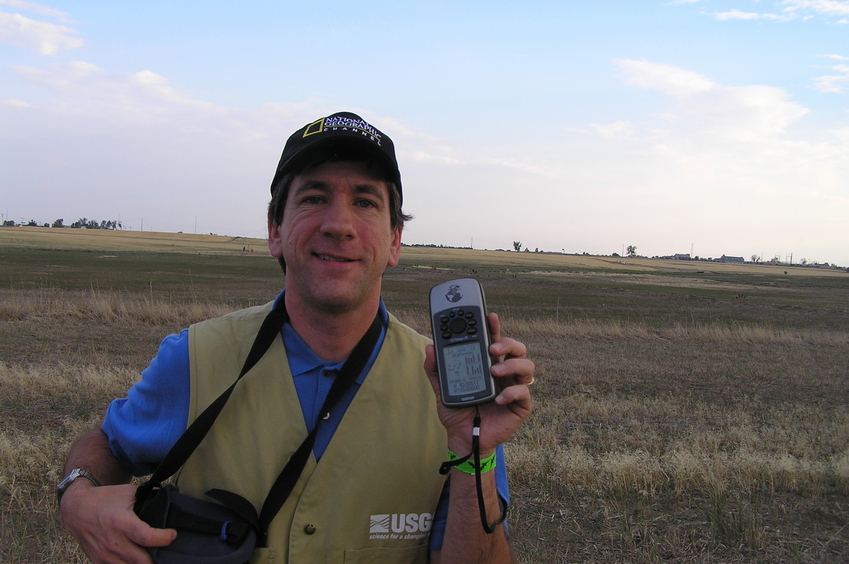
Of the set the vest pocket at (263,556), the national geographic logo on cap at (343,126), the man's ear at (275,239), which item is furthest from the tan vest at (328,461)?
the national geographic logo on cap at (343,126)

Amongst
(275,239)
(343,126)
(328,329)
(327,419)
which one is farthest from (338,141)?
(327,419)

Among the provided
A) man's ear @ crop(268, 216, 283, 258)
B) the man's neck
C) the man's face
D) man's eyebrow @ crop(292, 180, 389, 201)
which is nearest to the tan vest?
the man's neck

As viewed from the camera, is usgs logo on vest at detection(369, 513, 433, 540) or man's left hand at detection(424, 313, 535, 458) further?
usgs logo on vest at detection(369, 513, 433, 540)

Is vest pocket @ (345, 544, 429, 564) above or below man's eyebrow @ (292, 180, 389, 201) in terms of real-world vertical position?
below

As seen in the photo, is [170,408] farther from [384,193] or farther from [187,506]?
[384,193]

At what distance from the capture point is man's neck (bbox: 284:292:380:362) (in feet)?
6.28

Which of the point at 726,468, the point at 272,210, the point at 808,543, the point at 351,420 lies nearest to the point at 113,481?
the point at 351,420

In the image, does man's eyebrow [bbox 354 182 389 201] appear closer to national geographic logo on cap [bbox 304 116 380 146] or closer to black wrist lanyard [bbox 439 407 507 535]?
national geographic logo on cap [bbox 304 116 380 146]

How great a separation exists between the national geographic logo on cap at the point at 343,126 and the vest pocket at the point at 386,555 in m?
1.26

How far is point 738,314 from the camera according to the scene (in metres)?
29.3

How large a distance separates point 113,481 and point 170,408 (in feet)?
0.98

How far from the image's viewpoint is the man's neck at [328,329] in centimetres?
191

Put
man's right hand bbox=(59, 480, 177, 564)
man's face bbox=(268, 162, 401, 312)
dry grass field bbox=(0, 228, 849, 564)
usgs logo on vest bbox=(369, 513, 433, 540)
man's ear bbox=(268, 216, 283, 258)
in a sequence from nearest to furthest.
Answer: man's right hand bbox=(59, 480, 177, 564) → usgs logo on vest bbox=(369, 513, 433, 540) → man's face bbox=(268, 162, 401, 312) → man's ear bbox=(268, 216, 283, 258) → dry grass field bbox=(0, 228, 849, 564)

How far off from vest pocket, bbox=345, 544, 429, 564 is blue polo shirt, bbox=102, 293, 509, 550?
0.20ft
